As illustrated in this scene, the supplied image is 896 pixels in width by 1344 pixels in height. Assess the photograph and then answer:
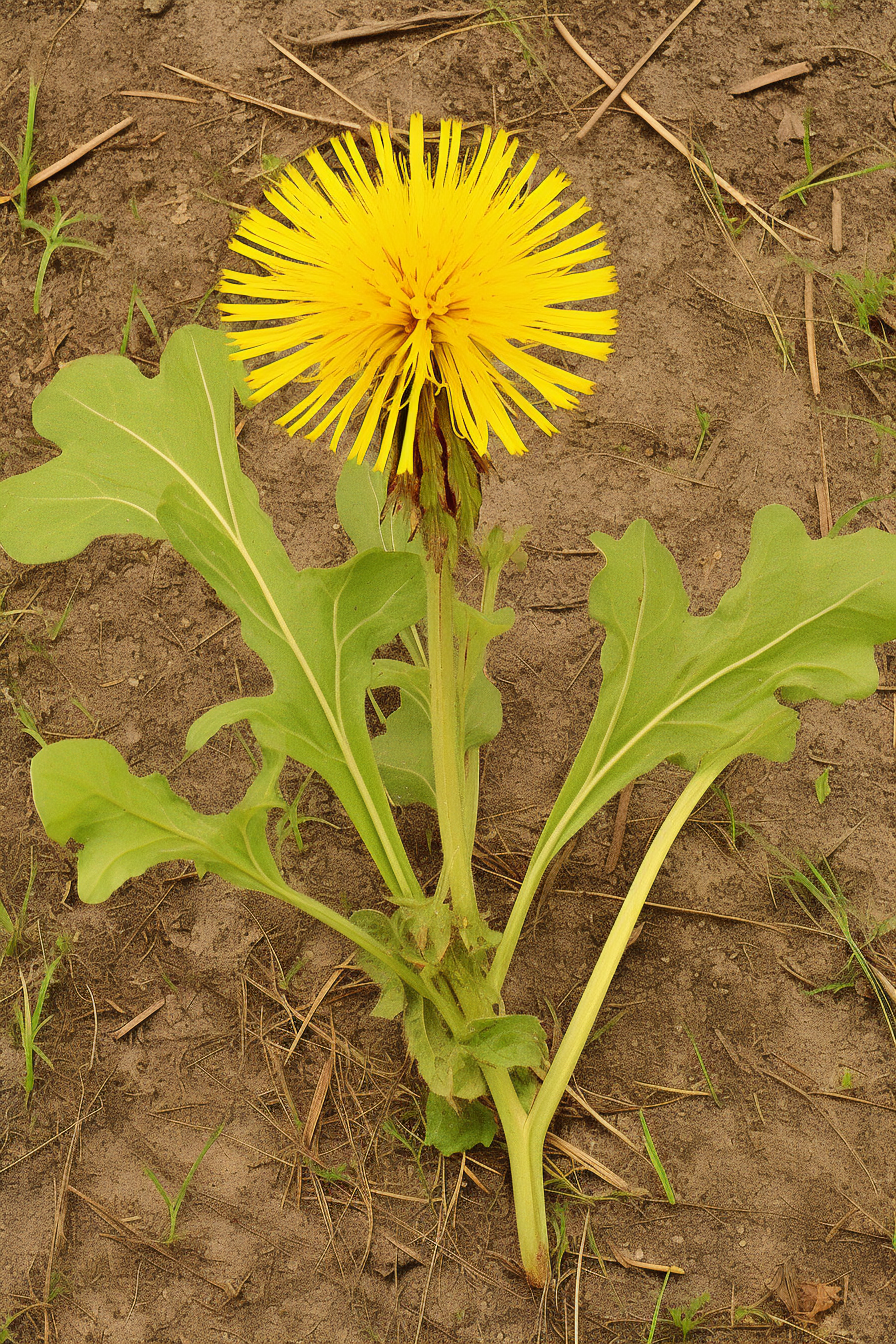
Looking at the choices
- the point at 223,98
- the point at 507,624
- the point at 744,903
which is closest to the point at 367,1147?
the point at 744,903

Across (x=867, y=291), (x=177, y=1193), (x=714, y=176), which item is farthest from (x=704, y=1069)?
(x=714, y=176)

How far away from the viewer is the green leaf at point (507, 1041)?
1579mm

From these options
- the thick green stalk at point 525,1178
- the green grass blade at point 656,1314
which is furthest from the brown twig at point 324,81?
the green grass blade at point 656,1314

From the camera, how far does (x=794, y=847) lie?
202 centimetres

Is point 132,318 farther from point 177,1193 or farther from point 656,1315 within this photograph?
point 656,1315

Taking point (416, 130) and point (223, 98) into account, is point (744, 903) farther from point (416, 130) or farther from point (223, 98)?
point (223, 98)

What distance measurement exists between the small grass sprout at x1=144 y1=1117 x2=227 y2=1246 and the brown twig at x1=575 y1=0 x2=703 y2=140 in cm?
226

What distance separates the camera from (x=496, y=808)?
2.05 metres

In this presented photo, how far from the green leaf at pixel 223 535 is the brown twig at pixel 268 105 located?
84cm

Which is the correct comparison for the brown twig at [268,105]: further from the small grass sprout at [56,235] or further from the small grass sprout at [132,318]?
the small grass sprout at [132,318]

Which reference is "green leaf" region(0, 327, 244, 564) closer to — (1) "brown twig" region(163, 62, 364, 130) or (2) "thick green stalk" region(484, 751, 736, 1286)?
(1) "brown twig" region(163, 62, 364, 130)

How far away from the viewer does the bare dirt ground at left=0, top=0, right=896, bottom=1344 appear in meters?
1.77

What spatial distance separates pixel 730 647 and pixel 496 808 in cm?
58

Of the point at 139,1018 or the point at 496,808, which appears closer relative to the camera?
the point at 139,1018
